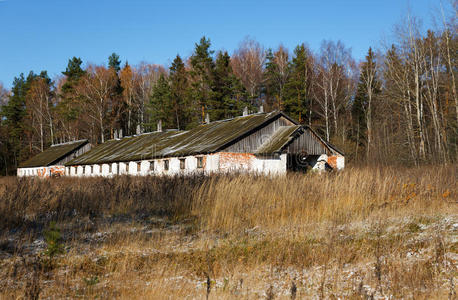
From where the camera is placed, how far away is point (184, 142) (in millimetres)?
26062

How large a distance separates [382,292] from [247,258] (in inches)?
77.5

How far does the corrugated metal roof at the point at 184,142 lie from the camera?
2289cm

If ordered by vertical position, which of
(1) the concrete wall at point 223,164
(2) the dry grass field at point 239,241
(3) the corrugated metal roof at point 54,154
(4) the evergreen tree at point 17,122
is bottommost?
(2) the dry grass field at point 239,241

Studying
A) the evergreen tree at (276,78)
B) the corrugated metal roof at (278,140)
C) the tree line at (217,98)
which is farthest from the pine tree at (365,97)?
the corrugated metal roof at (278,140)

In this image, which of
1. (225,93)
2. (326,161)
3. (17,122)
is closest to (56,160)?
(225,93)

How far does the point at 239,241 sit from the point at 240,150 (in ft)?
53.1

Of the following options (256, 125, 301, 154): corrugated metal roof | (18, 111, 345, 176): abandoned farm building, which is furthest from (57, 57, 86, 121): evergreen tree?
(256, 125, 301, 154): corrugated metal roof

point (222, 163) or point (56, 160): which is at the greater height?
point (56, 160)

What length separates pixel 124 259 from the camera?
5.50 metres

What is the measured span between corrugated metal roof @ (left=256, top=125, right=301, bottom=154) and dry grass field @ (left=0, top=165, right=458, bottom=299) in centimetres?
1110

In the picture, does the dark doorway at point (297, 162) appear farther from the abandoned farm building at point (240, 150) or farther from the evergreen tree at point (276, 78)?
the evergreen tree at point (276, 78)

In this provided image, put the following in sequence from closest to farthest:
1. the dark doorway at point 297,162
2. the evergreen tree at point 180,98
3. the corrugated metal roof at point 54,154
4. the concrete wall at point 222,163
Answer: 1. the concrete wall at point 222,163
2. the dark doorway at point 297,162
3. the corrugated metal roof at point 54,154
4. the evergreen tree at point 180,98

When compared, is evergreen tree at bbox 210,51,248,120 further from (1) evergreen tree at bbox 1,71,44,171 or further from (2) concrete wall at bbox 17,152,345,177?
(1) evergreen tree at bbox 1,71,44,171

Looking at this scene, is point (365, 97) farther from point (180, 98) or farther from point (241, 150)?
point (241, 150)
